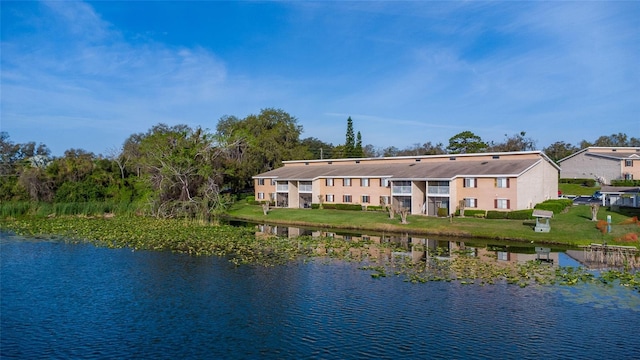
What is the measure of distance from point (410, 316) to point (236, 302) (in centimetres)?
888

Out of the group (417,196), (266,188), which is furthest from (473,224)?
(266,188)

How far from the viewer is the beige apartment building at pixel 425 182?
179ft

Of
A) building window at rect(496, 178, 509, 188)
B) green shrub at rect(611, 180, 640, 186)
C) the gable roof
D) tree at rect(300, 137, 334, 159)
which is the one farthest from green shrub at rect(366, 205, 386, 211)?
tree at rect(300, 137, 334, 159)

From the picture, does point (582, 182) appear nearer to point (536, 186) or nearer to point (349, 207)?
point (536, 186)

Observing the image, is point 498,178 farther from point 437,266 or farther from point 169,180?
point 169,180

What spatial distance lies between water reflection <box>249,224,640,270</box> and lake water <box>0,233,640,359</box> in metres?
7.39

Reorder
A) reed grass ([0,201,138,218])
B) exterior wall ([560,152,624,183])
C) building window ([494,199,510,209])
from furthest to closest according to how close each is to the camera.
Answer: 1. exterior wall ([560,152,624,183])
2. reed grass ([0,201,138,218])
3. building window ([494,199,510,209])

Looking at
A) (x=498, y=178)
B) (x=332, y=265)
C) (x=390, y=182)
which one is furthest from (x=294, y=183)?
(x=332, y=265)

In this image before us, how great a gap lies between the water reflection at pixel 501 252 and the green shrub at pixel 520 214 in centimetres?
869

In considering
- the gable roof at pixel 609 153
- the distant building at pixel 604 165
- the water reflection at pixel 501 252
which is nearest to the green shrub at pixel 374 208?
the water reflection at pixel 501 252

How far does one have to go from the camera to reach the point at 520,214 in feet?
164

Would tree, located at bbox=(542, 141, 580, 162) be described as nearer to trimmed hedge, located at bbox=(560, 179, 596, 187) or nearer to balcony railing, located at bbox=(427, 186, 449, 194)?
trimmed hedge, located at bbox=(560, 179, 596, 187)

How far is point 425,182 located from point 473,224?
39.9 feet

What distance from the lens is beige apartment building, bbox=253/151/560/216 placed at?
2143 inches
